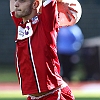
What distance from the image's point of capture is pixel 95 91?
11.2 metres

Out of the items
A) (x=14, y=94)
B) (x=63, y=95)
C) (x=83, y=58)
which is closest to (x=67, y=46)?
(x=83, y=58)

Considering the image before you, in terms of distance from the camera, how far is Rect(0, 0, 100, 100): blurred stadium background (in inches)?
452

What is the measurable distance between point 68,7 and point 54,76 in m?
0.69

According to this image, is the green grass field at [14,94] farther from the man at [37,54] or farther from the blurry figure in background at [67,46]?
the man at [37,54]

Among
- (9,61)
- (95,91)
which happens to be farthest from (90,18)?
(95,91)

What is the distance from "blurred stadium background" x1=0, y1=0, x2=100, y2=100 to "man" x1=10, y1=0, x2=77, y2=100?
4877 mm

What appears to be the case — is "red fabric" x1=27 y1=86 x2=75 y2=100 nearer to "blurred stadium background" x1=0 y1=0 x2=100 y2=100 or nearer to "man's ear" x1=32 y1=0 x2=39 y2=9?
"man's ear" x1=32 y1=0 x2=39 y2=9

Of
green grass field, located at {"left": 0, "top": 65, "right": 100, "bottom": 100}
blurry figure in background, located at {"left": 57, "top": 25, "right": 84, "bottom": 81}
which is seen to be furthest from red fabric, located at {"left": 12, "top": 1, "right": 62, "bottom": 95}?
blurry figure in background, located at {"left": 57, "top": 25, "right": 84, "bottom": 81}

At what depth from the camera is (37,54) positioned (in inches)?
182

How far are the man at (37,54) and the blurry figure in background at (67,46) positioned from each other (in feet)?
24.6

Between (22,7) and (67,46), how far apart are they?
7.90m

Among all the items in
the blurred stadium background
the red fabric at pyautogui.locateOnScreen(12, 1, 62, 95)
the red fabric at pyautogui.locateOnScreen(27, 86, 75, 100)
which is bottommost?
the blurred stadium background

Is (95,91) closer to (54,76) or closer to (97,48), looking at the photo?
(97,48)

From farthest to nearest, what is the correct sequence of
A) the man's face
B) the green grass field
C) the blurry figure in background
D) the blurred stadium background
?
1. the blurry figure in background
2. the blurred stadium background
3. the green grass field
4. the man's face
